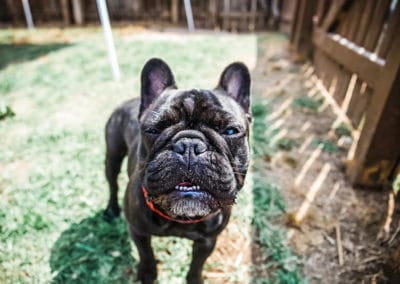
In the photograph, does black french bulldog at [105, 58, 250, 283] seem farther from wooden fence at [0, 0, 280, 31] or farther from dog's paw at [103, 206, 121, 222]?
wooden fence at [0, 0, 280, 31]

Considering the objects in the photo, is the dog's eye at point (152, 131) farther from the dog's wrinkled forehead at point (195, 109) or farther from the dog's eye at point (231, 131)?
the dog's eye at point (231, 131)

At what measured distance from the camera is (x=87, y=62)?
7.66 meters

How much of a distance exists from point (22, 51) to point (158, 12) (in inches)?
241

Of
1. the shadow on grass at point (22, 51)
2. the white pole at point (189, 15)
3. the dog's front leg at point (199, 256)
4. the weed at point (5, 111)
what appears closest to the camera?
the dog's front leg at point (199, 256)

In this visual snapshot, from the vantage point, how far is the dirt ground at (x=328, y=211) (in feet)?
8.78

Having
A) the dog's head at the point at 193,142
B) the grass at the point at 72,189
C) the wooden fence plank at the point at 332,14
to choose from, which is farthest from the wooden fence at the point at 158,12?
the dog's head at the point at 193,142

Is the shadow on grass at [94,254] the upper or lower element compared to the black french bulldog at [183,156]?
lower

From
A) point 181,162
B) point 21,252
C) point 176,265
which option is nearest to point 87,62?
point 21,252

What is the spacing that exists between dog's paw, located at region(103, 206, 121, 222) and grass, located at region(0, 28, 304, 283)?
0.06 meters

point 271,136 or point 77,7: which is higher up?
point 77,7

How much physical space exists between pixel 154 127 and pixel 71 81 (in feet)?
17.4

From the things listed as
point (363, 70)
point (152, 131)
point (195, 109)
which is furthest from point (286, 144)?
point (152, 131)

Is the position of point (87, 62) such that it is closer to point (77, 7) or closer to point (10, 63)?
point (10, 63)

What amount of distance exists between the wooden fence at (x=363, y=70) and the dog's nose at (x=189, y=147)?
2.29 meters
